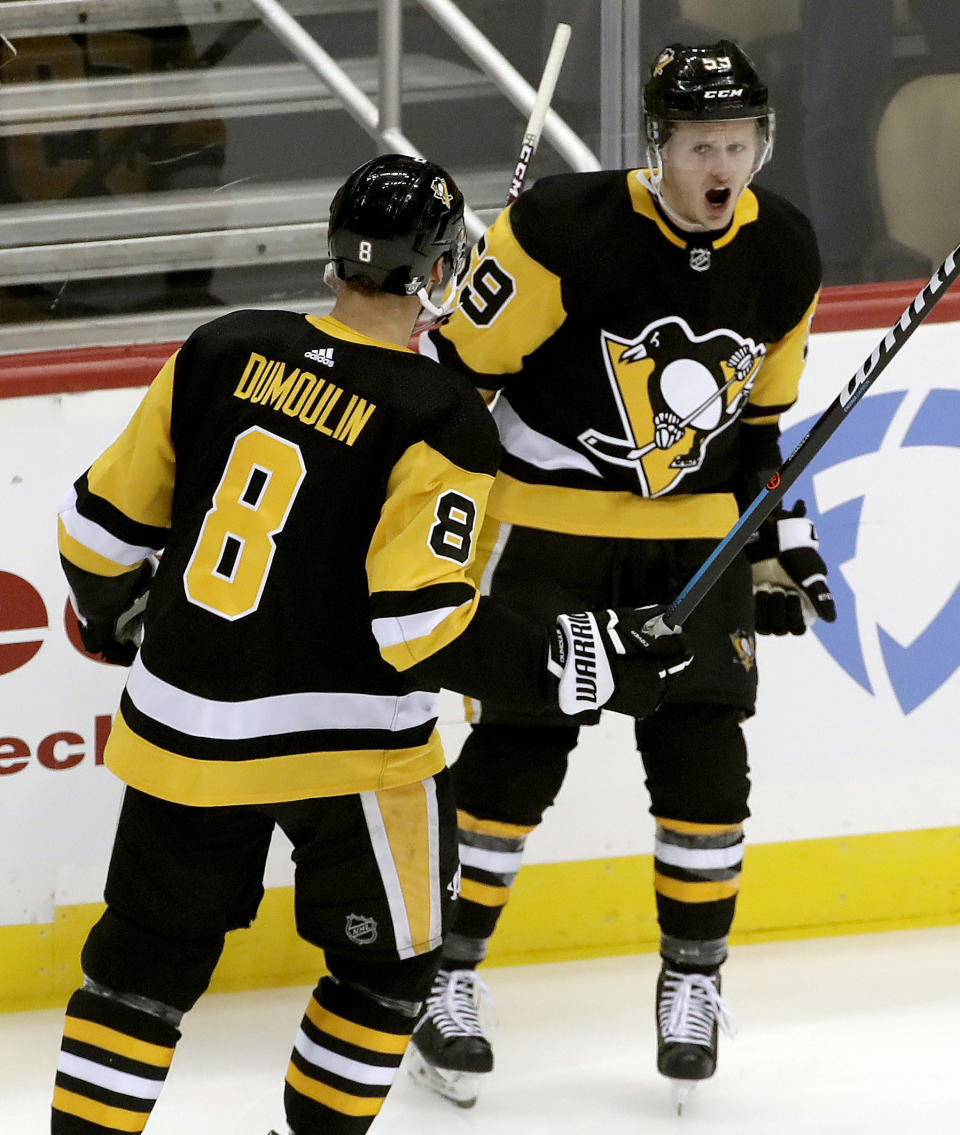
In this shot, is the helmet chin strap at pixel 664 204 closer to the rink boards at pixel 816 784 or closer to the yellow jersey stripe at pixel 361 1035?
the rink boards at pixel 816 784

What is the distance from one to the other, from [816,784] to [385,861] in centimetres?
127

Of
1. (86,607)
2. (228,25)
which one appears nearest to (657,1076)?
(86,607)

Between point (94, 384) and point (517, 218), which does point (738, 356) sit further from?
point (94, 384)

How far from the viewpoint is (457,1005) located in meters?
2.22

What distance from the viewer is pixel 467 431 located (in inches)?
58.3

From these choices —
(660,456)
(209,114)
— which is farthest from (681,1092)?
(209,114)

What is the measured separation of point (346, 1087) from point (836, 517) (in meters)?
1.37

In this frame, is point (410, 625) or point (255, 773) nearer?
point (410, 625)

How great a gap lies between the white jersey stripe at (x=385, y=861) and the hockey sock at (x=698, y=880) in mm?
597

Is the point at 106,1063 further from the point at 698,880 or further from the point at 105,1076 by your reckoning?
the point at 698,880

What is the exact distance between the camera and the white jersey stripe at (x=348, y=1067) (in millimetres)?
1648

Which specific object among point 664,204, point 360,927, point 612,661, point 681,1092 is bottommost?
point 681,1092

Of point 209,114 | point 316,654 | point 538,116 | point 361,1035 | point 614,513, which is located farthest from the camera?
point 209,114

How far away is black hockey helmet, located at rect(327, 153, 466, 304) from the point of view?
4.98 feet
